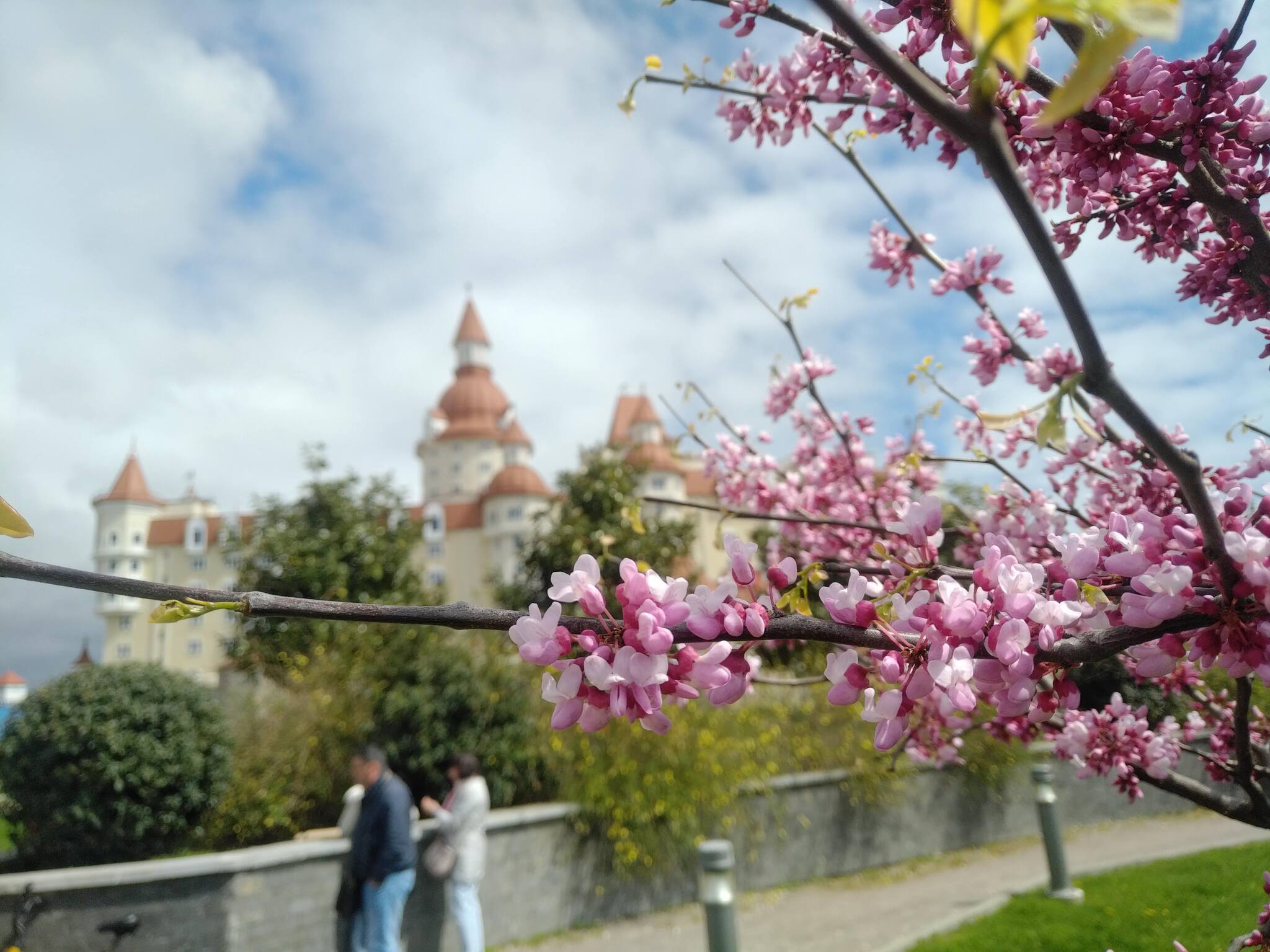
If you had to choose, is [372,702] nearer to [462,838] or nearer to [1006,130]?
[462,838]

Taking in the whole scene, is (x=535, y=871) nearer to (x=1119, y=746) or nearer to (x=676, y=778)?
(x=676, y=778)

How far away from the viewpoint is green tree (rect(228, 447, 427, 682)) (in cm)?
2011

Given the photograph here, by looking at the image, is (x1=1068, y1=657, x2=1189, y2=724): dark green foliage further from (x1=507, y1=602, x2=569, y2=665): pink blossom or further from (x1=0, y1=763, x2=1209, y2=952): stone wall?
(x1=0, y1=763, x2=1209, y2=952): stone wall

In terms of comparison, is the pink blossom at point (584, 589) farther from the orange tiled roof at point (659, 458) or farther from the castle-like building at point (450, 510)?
the castle-like building at point (450, 510)

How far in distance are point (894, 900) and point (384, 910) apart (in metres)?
4.46

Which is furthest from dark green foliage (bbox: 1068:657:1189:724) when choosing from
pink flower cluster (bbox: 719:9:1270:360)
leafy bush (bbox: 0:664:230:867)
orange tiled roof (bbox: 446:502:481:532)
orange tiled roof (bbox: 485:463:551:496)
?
orange tiled roof (bbox: 446:502:481:532)

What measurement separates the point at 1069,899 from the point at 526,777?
4833 millimetres

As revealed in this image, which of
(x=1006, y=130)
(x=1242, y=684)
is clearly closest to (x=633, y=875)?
(x=1242, y=684)

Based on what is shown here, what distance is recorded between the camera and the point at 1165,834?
26.7ft

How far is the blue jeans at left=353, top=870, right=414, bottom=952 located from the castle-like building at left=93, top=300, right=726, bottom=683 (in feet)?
117

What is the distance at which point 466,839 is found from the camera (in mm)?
6250

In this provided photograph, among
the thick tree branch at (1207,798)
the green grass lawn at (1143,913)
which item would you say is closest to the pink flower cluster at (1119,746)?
the thick tree branch at (1207,798)

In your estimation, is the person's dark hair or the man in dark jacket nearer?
the man in dark jacket

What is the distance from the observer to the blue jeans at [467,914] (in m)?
6.01
